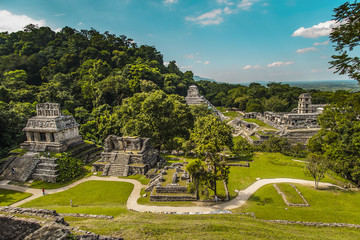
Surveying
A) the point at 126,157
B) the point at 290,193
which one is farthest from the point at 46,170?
the point at 290,193

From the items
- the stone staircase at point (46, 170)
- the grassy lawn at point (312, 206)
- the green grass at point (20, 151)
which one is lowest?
the grassy lawn at point (312, 206)

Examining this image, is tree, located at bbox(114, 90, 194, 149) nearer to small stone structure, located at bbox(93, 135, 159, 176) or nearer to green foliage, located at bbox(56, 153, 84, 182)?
small stone structure, located at bbox(93, 135, 159, 176)

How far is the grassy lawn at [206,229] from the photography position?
33.1 feet

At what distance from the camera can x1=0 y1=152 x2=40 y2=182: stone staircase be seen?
2123 centimetres

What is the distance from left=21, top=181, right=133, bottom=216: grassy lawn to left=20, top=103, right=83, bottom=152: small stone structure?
26.7 ft

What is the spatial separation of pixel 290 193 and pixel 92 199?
17057 mm

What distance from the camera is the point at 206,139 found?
18.0 meters

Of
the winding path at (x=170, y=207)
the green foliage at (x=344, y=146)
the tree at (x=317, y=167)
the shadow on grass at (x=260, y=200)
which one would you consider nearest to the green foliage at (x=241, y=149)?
the winding path at (x=170, y=207)

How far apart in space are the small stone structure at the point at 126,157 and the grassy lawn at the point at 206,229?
377 inches

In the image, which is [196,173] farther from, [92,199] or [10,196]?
[10,196]

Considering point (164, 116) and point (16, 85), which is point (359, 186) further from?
point (16, 85)

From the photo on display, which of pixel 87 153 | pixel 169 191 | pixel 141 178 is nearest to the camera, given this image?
pixel 169 191

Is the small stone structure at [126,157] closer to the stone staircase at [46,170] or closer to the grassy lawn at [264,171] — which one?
the stone staircase at [46,170]

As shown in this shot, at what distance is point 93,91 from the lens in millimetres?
41875
